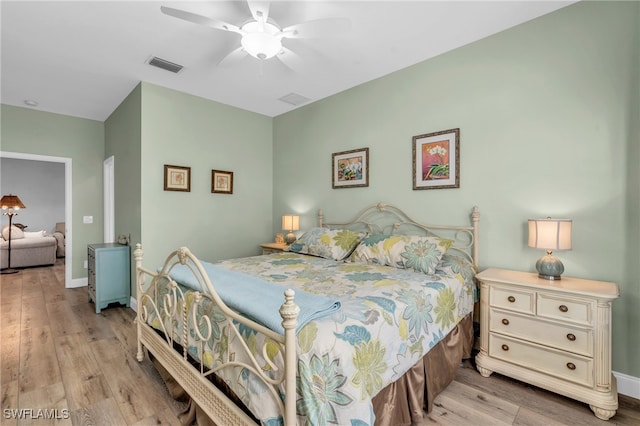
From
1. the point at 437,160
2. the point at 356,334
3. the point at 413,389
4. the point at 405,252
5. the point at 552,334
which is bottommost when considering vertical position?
the point at 413,389

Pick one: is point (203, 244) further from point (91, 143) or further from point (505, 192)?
point (505, 192)

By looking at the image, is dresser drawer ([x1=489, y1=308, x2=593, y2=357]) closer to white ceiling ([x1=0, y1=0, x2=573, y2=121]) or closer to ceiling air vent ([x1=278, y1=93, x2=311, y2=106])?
white ceiling ([x1=0, y1=0, x2=573, y2=121])

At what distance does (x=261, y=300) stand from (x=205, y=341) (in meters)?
0.42

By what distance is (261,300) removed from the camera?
1.55 metres

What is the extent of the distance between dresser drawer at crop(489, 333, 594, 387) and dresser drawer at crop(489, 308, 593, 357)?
0.04 m

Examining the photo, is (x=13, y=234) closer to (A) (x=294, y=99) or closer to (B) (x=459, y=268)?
(A) (x=294, y=99)

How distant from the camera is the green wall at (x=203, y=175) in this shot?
362 cm

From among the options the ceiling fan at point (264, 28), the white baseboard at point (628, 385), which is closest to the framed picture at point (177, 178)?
the ceiling fan at point (264, 28)

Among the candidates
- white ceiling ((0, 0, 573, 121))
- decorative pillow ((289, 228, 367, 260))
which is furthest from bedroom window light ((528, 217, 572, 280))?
white ceiling ((0, 0, 573, 121))

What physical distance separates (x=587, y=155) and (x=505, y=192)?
1.93ft

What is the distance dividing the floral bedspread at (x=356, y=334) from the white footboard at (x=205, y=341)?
45 mm

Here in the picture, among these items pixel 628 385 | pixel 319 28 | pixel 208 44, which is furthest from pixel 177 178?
pixel 628 385

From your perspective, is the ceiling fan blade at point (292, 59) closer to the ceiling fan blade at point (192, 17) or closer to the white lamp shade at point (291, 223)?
the ceiling fan blade at point (192, 17)

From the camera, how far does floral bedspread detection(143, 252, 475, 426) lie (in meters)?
1.22
